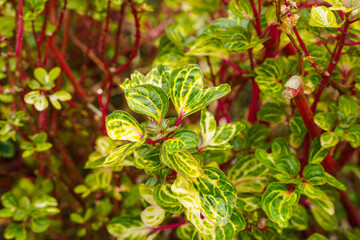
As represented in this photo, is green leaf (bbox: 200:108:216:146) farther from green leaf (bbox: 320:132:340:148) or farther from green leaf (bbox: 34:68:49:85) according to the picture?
green leaf (bbox: 34:68:49:85)

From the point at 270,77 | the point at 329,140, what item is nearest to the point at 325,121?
the point at 329,140

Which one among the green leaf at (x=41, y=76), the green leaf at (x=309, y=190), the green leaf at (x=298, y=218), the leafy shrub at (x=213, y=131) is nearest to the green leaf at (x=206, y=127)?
the leafy shrub at (x=213, y=131)

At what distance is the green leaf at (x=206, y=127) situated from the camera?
76 cm

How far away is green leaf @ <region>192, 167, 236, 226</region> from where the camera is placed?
1.93 ft

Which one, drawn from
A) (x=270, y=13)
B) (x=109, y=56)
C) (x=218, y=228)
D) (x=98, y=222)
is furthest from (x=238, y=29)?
(x=109, y=56)

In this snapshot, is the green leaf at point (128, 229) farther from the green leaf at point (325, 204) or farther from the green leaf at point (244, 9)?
the green leaf at point (244, 9)

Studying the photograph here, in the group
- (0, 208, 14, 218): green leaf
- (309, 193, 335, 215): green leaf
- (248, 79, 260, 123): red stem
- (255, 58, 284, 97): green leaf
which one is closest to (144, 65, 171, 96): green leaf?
(255, 58, 284, 97): green leaf

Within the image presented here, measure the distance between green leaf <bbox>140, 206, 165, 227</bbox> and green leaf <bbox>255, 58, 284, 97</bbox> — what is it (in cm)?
36

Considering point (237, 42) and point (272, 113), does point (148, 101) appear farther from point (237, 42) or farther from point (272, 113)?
point (272, 113)

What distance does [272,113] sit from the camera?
3.00 feet

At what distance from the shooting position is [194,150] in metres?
0.71

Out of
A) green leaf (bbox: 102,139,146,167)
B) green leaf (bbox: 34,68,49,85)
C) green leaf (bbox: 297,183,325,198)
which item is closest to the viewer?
green leaf (bbox: 102,139,146,167)

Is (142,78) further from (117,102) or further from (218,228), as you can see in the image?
(117,102)

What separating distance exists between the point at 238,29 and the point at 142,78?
273 mm
